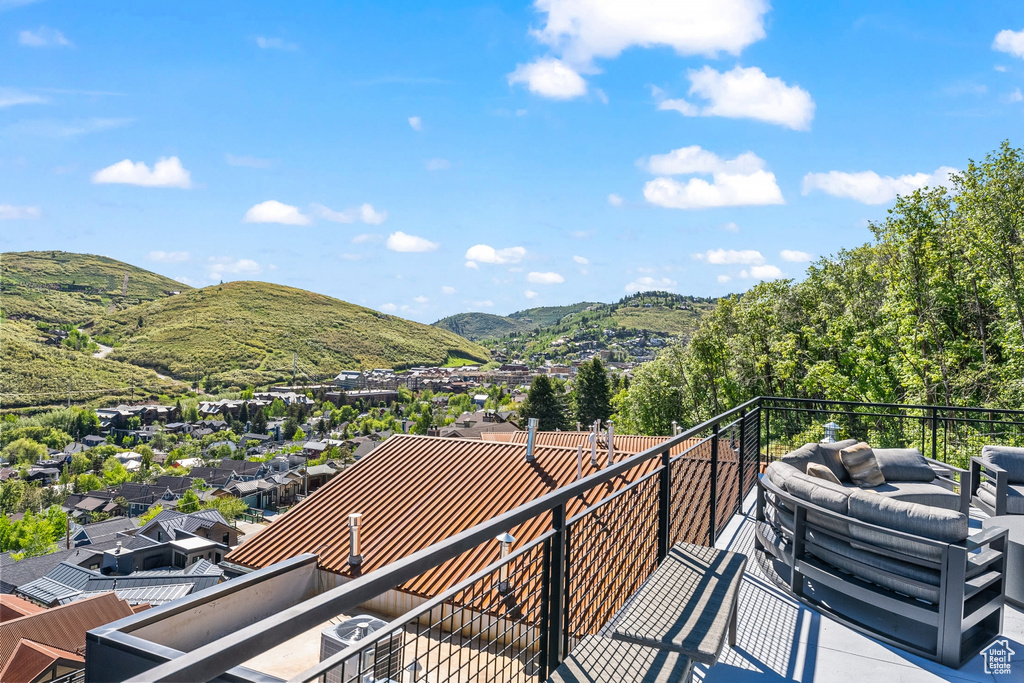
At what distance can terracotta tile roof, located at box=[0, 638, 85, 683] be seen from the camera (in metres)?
17.5

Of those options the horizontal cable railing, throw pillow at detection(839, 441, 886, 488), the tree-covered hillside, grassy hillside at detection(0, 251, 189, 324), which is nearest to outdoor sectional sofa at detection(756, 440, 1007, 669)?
the horizontal cable railing

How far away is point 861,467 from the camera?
5.37m

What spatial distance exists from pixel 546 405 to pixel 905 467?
49478 millimetres

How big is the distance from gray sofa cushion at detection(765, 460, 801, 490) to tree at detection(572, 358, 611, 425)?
165 feet

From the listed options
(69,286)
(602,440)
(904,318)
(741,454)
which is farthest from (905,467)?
(69,286)

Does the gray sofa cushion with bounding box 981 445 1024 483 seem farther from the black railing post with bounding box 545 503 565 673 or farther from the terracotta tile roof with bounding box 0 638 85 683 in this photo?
A: the terracotta tile roof with bounding box 0 638 85 683

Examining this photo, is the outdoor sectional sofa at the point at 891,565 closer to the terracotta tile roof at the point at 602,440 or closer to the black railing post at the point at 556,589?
the black railing post at the point at 556,589

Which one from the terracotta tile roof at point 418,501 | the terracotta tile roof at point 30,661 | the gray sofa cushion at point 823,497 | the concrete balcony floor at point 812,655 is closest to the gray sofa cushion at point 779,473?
the gray sofa cushion at point 823,497

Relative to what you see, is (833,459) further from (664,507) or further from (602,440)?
(602,440)

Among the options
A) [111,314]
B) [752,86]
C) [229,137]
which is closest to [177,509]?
[752,86]

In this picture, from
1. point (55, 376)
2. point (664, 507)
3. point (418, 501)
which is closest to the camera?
point (664, 507)

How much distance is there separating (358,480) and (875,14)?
23.2 m

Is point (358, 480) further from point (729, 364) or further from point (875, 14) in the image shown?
point (729, 364)

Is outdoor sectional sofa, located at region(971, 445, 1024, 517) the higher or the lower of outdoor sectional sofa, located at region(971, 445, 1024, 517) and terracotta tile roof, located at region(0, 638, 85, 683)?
the higher
